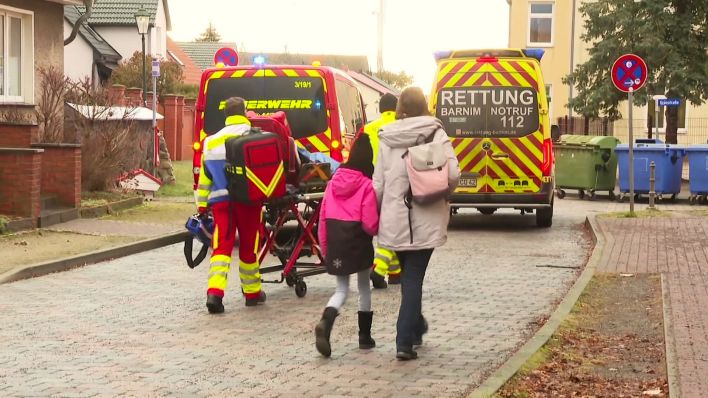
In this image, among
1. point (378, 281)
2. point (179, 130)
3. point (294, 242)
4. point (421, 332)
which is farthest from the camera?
point (179, 130)

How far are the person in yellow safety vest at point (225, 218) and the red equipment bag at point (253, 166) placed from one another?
0.13 meters

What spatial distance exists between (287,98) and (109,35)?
35.1 meters

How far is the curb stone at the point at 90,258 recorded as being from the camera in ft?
40.3

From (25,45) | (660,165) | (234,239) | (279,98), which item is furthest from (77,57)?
(234,239)

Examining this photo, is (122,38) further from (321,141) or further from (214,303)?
(214,303)

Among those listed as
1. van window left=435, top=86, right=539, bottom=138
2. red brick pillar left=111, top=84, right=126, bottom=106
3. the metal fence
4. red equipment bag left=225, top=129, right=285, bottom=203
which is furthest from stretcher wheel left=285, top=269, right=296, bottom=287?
the metal fence

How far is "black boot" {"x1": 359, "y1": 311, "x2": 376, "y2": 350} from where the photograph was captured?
840cm

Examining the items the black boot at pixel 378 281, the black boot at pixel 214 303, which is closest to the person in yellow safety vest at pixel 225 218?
the black boot at pixel 214 303

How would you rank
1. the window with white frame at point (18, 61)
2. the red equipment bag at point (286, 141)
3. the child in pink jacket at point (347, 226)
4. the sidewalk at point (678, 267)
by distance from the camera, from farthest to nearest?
the window with white frame at point (18, 61)
the red equipment bag at point (286, 141)
the child in pink jacket at point (347, 226)
the sidewalk at point (678, 267)

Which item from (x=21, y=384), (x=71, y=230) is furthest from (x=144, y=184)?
(x=21, y=384)

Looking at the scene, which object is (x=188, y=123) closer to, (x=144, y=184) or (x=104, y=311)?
(x=144, y=184)

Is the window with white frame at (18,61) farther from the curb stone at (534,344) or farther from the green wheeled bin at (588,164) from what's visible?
the green wheeled bin at (588,164)

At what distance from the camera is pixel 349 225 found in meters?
8.21

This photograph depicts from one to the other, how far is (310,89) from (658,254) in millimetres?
4666
